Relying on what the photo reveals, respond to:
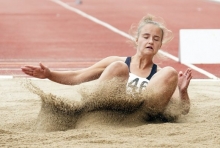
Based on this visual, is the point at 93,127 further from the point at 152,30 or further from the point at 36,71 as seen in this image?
the point at 152,30

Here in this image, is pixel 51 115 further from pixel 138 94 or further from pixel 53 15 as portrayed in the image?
pixel 53 15

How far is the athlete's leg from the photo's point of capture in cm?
525

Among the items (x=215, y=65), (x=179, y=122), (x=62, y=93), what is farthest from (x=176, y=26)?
(x=179, y=122)

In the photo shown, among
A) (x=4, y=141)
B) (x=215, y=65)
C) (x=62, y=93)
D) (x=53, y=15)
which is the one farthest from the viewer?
(x=53, y=15)

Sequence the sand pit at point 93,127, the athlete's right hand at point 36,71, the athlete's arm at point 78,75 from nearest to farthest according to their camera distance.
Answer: the sand pit at point 93,127, the athlete's right hand at point 36,71, the athlete's arm at point 78,75

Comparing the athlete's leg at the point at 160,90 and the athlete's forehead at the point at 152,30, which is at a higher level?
the athlete's forehead at the point at 152,30

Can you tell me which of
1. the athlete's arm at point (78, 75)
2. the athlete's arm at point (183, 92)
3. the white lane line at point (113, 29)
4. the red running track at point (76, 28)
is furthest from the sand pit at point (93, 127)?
the red running track at point (76, 28)

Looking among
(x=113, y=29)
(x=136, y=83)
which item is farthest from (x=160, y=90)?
(x=113, y=29)

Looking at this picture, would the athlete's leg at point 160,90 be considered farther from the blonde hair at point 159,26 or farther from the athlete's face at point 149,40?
the blonde hair at point 159,26

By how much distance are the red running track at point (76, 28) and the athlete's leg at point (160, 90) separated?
3.12 meters

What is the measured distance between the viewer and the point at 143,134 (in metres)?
4.80

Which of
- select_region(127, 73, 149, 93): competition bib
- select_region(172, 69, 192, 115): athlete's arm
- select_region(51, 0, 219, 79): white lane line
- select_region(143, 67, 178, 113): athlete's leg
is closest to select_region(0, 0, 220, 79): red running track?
select_region(51, 0, 219, 79): white lane line

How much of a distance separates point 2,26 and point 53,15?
9.97ft

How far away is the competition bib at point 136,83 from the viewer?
17.5ft
